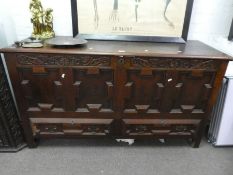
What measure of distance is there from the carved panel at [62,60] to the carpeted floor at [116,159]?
0.77 metres

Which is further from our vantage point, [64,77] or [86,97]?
[86,97]

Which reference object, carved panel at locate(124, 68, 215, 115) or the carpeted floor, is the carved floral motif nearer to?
the carpeted floor

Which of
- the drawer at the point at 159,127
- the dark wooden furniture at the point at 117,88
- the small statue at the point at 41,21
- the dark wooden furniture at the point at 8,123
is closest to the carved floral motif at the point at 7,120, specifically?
the dark wooden furniture at the point at 8,123

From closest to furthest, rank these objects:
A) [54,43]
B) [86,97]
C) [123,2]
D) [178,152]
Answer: [54,43]
[86,97]
[123,2]
[178,152]

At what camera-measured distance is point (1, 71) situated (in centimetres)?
131

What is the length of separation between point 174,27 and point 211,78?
507 millimetres

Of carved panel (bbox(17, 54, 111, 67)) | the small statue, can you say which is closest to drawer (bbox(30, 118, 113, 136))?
carved panel (bbox(17, 54, 111, 67))

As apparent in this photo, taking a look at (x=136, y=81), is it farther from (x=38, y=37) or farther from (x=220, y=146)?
(x=220, y=146)

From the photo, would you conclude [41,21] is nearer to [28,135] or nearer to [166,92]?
[28,135]

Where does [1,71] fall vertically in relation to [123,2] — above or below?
below

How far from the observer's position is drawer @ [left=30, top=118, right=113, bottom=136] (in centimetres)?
144

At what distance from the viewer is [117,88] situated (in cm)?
130

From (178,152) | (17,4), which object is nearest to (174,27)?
(178,152)

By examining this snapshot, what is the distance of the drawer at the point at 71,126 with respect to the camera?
144 cm
